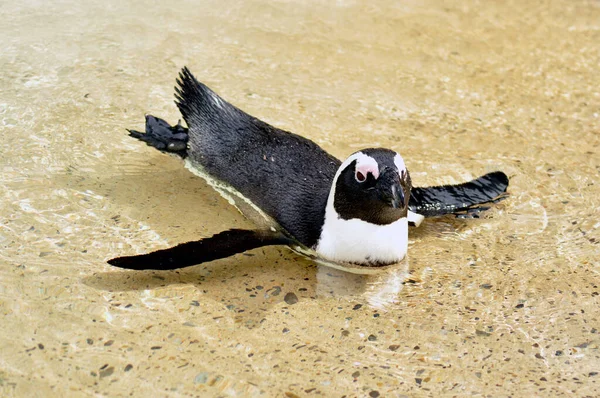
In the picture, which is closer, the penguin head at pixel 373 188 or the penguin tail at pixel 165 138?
the penguin head at pixel 373 188

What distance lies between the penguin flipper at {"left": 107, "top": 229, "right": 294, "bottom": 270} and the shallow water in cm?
11

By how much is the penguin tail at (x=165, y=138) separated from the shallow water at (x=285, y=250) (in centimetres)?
14

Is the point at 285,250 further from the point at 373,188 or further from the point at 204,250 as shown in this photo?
the point at 373,188

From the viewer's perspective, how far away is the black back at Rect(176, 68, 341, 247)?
3.33 m

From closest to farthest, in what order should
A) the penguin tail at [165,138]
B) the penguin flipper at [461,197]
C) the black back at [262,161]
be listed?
the black back at [262,161], the penguin flipper at [461,197], the penguin tail at [165,138]

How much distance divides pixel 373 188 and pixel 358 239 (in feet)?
0.83

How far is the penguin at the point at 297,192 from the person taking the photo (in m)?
3.05

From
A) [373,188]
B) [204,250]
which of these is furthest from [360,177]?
[204,250]

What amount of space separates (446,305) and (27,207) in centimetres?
184

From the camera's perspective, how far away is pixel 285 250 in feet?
11.1

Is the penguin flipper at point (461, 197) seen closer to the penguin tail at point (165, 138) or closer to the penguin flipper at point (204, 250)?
the penguin flipper at point (204, 250)

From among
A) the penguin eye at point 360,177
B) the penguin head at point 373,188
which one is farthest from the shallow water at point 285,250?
the penguin eye at point 360,177

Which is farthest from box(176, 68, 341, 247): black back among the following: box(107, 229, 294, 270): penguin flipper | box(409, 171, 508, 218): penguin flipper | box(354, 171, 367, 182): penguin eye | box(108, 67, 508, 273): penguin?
box(409, 171, 508, 218): penguin flipper

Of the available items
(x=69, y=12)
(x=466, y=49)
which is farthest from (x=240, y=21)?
(x=466, y=49)
